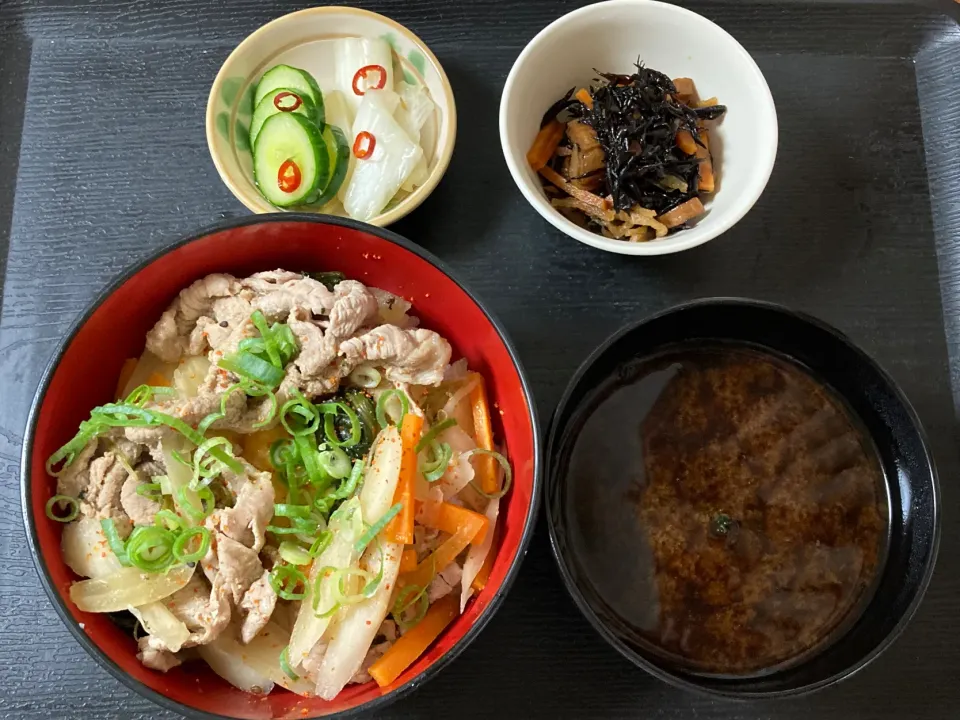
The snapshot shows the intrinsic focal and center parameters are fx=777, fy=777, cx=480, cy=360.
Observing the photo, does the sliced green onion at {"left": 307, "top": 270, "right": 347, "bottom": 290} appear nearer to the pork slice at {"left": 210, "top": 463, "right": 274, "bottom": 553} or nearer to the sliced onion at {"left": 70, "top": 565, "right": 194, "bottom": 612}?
the pork slice at {"left": 210, "top": 463, "right": 274, "bottom": 553}

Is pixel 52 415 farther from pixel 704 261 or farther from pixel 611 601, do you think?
pixel 704 261

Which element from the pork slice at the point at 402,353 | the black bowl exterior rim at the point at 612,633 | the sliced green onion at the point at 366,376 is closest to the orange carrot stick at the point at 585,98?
the black bowl exterior rim at the point at 612,633

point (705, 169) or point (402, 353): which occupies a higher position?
point (705, 169)

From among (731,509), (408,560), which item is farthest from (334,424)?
(731,509)

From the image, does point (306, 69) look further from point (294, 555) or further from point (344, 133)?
point (294, 555)

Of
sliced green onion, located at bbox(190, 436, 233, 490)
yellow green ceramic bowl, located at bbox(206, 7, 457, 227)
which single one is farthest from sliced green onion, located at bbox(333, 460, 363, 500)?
yellow green ceramic bowl, located at bbox(206, 7, 457, 227)

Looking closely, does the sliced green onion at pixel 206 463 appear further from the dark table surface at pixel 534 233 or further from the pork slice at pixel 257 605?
the dark table surface at pixel 534 233

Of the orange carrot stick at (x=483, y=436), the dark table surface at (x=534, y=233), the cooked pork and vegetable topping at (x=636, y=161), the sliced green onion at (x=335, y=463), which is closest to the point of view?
the sliced green onion at (x=335, y=463)
